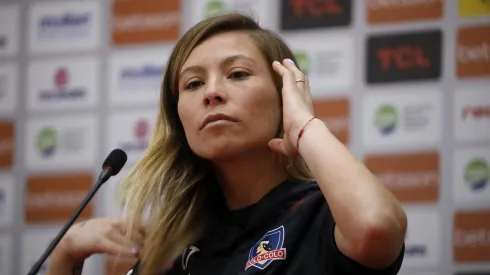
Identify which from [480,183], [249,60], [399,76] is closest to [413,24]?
[399,76]

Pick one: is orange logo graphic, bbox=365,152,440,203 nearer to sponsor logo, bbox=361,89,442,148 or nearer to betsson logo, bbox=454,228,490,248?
sponsor logo, bbox=361,89,442,148

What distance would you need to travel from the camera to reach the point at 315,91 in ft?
10.4

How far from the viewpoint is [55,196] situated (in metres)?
3.54

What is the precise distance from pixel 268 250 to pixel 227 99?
320 mm

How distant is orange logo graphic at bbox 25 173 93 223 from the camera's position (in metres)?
3.49

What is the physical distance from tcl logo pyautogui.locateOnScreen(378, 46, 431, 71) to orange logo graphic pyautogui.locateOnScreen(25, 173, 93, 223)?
4.51 ft

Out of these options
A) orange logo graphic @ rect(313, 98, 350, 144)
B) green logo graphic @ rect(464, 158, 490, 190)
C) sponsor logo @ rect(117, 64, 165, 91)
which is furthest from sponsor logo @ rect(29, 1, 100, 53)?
green logo graphic @ rect(464, 158, 490, 190)

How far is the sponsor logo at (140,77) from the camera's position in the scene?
341 centimetres

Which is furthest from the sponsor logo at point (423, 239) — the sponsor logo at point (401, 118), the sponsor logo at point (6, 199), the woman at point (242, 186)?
the sponsor logo at point (6, 199)

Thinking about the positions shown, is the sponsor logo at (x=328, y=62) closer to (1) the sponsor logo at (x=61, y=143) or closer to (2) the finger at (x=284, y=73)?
(1) the sponsor logo at (x=61, y=143)

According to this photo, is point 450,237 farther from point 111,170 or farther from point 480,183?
point 111,170

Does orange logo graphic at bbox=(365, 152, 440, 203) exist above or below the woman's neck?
below

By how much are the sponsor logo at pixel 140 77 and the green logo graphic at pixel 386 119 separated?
97cm

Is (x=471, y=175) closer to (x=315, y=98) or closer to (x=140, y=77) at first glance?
(x=315, y=98)
